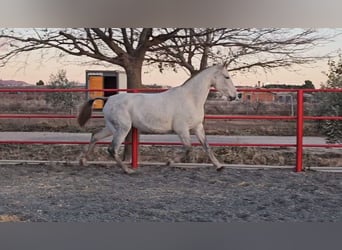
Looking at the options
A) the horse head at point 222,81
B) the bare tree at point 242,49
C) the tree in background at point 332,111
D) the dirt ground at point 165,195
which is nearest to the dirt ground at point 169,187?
the dirt ground at point 165,195

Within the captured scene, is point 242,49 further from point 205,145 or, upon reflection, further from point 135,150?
point 135,150

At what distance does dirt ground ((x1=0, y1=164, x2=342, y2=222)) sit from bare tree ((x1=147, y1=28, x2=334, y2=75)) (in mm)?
931

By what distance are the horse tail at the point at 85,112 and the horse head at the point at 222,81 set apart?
0.99 meters

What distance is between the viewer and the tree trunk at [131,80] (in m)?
4.25

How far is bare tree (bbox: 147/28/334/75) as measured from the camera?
4141 mm

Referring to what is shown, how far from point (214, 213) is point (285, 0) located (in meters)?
1.70

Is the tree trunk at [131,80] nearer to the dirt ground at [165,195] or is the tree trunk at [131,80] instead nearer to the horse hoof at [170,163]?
the dirt ground at [165,195]

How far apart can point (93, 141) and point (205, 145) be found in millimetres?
990

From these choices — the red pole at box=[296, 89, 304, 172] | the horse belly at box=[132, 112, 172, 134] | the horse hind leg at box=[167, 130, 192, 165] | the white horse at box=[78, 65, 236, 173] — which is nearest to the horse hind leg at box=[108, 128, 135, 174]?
the white horse at box=[78, 65, 236, 173]

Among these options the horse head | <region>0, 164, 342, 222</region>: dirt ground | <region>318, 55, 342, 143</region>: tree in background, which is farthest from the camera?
<region>318, 55, 342, 143</region>: tree in background

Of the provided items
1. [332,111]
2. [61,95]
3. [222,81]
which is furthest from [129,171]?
[332,111]

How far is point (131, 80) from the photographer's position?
433cm

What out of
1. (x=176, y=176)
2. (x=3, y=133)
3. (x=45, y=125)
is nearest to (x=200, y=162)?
(x=176, y=176)

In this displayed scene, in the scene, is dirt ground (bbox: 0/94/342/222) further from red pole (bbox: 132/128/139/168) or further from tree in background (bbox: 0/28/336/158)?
tree in background (bbox: 0/28/336/158)
